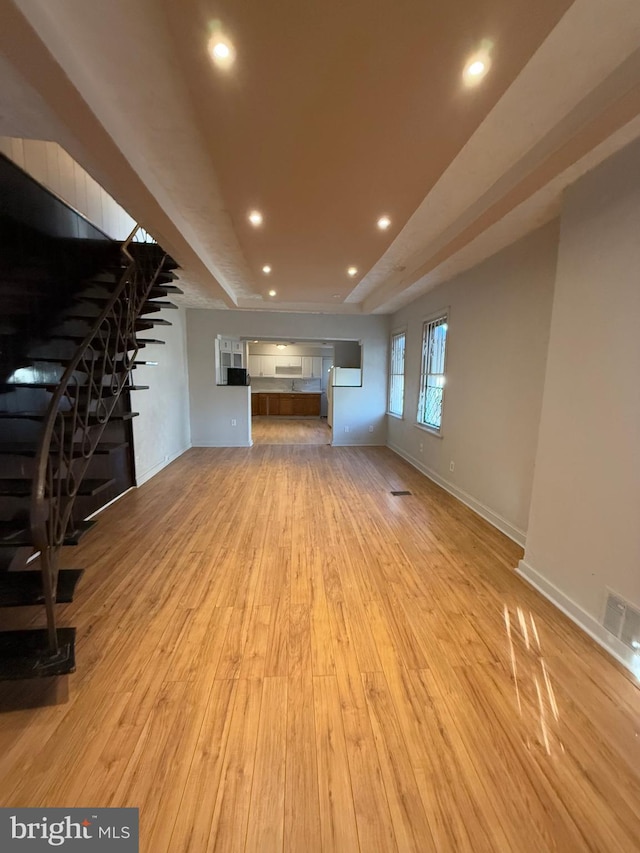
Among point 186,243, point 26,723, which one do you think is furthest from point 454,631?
point 186,243

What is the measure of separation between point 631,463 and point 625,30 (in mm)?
1753

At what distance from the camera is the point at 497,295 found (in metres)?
3.29

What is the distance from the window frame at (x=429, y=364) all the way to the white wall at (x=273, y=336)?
161cm

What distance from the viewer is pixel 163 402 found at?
5.27 meters

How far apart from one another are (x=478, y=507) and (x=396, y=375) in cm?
349

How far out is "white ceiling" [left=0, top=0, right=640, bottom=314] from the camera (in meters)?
1.23

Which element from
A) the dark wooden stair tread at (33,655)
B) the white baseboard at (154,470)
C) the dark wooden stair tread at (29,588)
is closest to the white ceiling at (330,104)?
the dark wooden stair tread at (29,588)

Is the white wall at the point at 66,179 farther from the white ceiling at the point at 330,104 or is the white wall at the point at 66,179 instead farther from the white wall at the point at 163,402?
the white wall at the point at 163,402

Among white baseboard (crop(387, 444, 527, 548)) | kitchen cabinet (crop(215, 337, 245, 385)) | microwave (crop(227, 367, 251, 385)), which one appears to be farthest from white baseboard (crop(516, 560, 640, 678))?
kitchen cabinet (crop(215, 337, 245, 385))

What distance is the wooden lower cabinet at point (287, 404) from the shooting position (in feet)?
35.9

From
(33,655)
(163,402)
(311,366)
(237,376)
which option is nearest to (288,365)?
(311,366)

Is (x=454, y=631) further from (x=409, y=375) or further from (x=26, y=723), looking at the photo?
(x=409, y=375)

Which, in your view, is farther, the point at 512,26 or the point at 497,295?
the point at 497,295

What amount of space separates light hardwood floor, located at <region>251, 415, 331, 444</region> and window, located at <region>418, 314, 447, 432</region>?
250 centimetres
